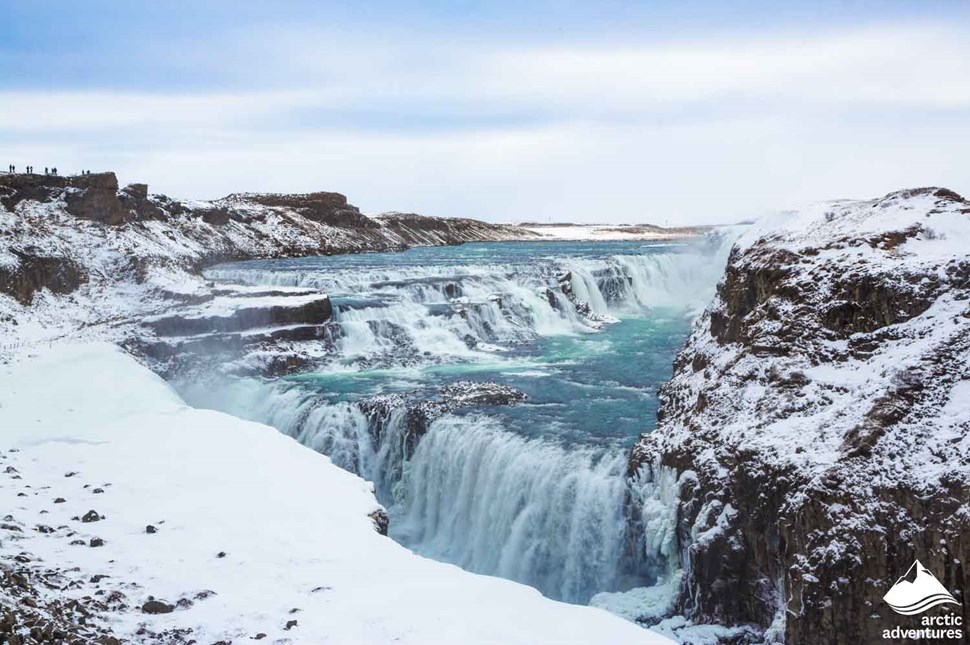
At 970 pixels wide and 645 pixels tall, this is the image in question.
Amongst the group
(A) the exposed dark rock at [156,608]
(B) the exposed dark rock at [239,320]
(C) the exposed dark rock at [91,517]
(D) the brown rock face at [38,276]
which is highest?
(D) the brown rock face at [38,276]

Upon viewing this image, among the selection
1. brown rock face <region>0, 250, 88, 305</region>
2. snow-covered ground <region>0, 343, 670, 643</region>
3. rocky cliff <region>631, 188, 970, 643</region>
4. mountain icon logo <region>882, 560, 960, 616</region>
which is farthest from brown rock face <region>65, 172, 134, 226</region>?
mountain icon logo <region>882, 560, 960, 616</region>

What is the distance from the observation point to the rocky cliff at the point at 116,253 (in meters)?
26.0

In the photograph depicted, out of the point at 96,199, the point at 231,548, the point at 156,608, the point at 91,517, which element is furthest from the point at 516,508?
the point at 96,199

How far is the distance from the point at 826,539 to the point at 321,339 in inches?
776

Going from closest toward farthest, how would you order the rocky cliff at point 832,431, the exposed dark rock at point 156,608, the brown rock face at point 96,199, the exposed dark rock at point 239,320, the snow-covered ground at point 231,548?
the snow-covered ground at point 231,548
the exposed dark rock at point 156,608
the rocky cliff at point 832,431
the exposed dark rock at point 239,320
the brown rock face at point 96,199

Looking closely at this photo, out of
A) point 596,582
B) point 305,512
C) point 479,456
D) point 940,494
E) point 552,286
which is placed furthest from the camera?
point 552,286

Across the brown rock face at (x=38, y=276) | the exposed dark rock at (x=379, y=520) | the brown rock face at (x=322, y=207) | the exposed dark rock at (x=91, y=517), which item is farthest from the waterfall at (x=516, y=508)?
the brown rock face at (x=322, y=207)

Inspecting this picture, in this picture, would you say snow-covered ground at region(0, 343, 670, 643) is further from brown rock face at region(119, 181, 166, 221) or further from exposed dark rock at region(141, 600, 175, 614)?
brown rock face at region(119, 181, 166, 221)

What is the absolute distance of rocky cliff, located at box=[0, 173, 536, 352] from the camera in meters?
26.0

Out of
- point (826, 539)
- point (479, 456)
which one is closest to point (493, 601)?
point (826, 539)

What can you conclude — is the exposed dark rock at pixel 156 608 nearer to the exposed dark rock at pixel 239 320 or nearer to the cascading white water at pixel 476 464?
the cascading white water at pixel 476 464

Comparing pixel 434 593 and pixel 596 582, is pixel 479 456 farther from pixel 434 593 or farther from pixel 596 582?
pixel 434 593

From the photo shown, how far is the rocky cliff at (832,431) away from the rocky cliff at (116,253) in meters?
16.8

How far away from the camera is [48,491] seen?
10.1 m
